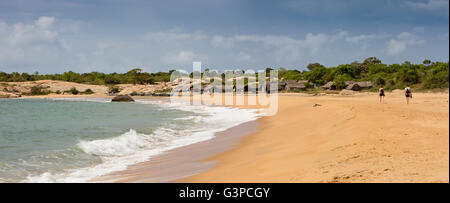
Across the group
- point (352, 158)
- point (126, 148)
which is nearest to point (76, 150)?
point (126, 148)

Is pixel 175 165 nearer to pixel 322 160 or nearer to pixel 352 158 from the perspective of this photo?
pixel 322 160

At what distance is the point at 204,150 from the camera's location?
10.9m

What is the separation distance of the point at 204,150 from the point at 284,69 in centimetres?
9465

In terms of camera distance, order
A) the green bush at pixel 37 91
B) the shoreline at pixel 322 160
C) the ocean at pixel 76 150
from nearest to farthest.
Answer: the shoreline at pixel 322 160 < the ocean at pixel 76 150 < the green bush at pixel 37 91

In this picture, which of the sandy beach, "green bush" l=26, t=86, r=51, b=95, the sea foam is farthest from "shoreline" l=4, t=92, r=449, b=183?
"green bush" l=26, t=86, r=51, b=95

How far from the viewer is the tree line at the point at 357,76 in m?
37.0

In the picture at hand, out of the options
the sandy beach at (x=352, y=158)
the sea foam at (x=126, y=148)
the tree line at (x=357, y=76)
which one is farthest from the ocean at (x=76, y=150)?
the tree line at (x=357, y=76)

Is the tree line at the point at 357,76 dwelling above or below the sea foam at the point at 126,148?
above

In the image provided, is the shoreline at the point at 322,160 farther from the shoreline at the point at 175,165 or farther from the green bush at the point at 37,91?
the green bush at the point at 37,91

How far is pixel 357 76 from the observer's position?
7150 cm
